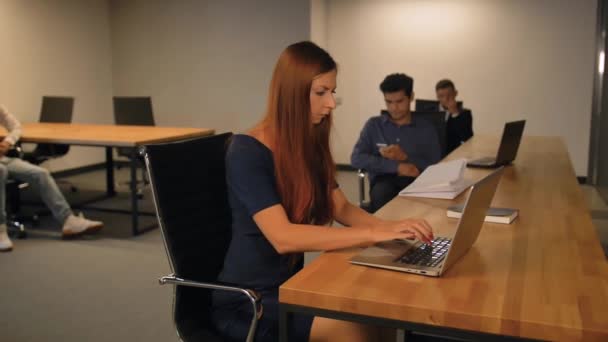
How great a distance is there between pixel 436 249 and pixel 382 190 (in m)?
1.97

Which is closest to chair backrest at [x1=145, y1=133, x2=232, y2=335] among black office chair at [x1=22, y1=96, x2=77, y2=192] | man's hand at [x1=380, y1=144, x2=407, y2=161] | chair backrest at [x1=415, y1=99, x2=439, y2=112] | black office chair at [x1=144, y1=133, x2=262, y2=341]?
black office chair at [x1=144, y1=133, x2=262, y2=341]

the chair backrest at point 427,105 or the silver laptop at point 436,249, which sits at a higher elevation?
the chair backrest at point 427,105

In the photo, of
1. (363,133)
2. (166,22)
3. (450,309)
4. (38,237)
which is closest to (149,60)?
(166,22)

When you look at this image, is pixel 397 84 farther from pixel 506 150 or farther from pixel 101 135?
pixel 101 135

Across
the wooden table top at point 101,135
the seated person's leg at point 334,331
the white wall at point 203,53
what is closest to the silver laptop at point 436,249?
the seated person's leg at point 334,331

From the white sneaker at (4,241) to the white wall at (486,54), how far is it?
399 cm

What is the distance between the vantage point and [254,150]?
1.64m

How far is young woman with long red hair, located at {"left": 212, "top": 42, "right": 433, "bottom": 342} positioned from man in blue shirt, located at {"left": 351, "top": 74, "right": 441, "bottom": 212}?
182 centimetres

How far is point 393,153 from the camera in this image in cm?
347

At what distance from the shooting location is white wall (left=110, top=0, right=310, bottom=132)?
7.28 meters

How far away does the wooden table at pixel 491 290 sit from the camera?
120 cm

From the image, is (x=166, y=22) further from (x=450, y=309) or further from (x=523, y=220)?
(x=450, y=309)

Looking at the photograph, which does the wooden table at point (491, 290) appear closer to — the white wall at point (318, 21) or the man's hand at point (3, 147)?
the man's hand at point (3, 147)

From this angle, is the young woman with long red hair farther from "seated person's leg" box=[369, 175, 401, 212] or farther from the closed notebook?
"seated person's leg" box=[369, 175, 401, 212]
